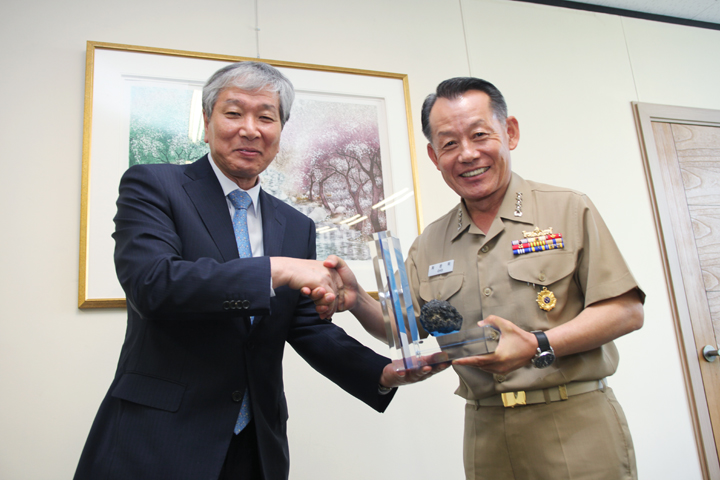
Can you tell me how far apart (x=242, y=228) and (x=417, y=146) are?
1427mm

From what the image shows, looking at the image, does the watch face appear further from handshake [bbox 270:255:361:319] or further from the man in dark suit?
handshake [bbox 270:255:361:319]

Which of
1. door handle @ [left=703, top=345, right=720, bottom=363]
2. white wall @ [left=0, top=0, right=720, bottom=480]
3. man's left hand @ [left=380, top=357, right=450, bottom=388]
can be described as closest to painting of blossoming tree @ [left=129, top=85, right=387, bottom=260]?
white wall @ [left=0, top=0, right=720, bottom=480]

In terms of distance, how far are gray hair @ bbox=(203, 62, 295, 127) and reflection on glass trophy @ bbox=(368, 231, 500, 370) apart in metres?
0.59

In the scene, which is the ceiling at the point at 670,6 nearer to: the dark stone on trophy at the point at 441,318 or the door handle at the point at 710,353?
the door handle at the point at 710,353

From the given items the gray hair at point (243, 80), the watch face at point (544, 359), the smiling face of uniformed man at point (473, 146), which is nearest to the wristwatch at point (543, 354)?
the watch face at point (544, 359)

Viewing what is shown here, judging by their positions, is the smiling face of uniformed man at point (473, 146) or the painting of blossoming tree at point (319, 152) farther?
Result: the painting of blossoming tree at point (319, 152)

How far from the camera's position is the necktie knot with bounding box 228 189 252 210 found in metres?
1.51

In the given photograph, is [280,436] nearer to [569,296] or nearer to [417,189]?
[569,296]

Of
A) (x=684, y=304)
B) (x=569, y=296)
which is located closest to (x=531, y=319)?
(x=569, y=296)

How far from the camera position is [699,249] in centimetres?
306

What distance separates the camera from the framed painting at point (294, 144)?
2.13 metres

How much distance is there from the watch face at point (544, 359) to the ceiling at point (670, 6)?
2711mm

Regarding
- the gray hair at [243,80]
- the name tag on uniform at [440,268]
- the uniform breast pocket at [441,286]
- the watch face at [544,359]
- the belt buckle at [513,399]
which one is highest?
the gray hair at [243,80]

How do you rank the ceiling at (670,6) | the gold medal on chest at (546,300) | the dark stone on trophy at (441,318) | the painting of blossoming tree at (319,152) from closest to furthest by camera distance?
the dark stone on trophy at (441,318) < the gold medal on chest at (546,300) < the painting of blossoming tree at (319,152) < the ceiling at (670,6)
